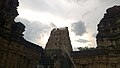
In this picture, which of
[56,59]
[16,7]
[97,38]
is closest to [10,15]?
[16,7]

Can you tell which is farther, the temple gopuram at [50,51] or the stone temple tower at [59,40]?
the stone temple tower at [59,40]

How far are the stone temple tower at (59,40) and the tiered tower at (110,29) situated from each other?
863 cm

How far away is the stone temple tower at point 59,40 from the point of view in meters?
31.9

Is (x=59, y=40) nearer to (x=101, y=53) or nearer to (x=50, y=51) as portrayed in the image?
(x=50, y=51)

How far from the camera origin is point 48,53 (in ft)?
90.1

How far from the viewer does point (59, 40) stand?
32.9m

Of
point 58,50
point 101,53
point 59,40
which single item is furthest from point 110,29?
point 59,40

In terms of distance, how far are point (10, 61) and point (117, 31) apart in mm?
15471

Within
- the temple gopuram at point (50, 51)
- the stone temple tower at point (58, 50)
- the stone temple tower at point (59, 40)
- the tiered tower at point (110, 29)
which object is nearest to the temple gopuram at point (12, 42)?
the temple gopuram at point (50, 51)

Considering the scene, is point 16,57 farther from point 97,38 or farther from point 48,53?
point 97,38

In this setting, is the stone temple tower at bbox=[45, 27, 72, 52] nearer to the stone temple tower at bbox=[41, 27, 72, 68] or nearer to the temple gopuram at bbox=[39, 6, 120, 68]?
the stone temple tower at bbox=[41, 27, 72, 68]

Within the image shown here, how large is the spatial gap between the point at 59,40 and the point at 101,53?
1255 centimetres

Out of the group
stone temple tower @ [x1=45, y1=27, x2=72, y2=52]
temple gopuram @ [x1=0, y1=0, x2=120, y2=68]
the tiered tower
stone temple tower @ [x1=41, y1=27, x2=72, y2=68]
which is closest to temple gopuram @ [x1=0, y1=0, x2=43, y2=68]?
temple gopuram @ [x1=0, y1=0, x2=120, y2=68]

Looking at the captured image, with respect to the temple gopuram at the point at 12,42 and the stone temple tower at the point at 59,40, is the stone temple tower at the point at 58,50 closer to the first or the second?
the stone temple tower at the point at 59,40
